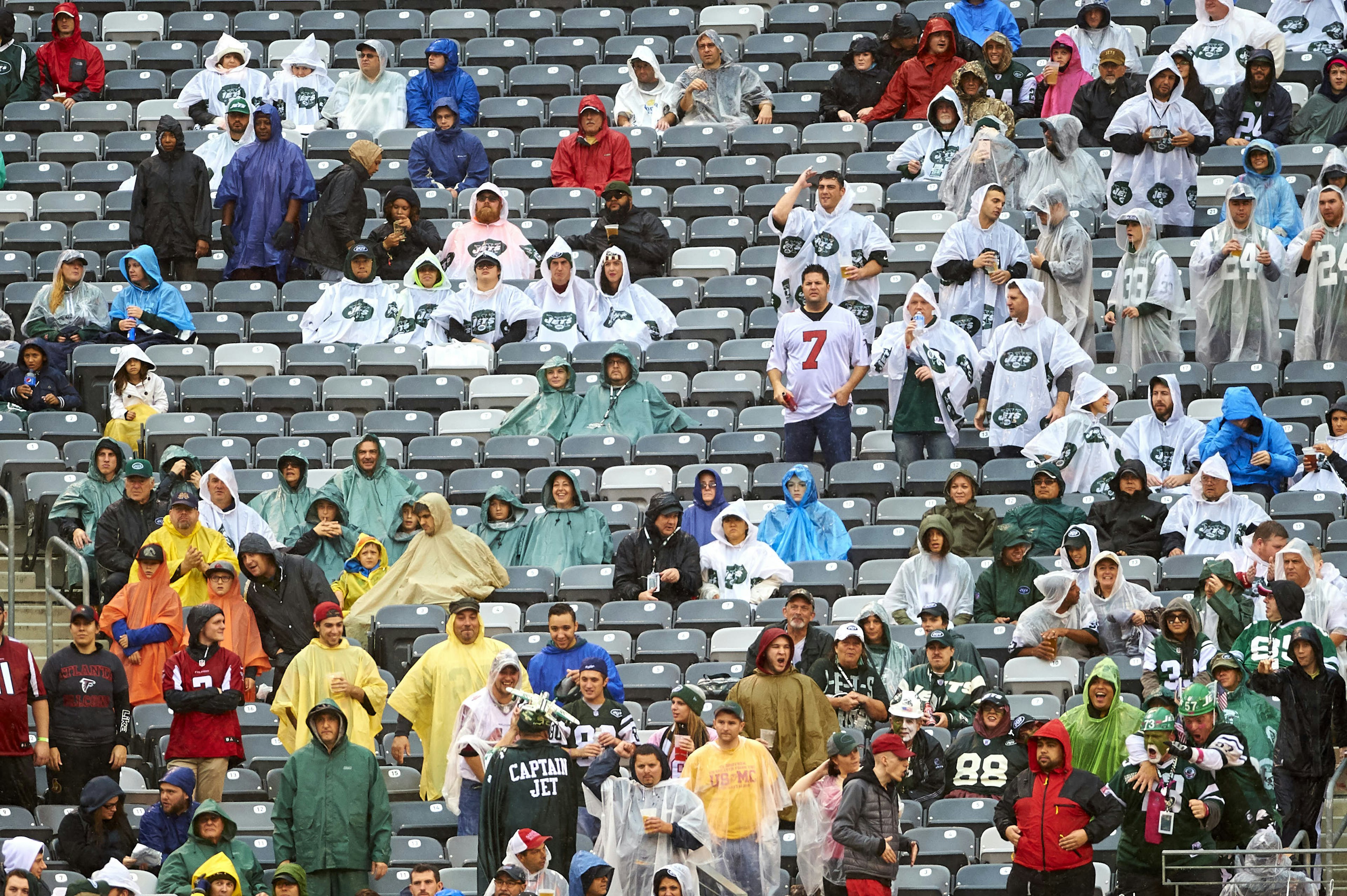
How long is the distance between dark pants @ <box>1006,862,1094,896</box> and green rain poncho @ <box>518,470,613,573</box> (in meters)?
3.90

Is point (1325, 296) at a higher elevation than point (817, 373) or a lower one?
higher

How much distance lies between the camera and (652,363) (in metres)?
15.6

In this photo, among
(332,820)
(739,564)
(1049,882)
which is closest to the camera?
(1049,882)

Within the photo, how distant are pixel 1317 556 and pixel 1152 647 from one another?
1.07 m

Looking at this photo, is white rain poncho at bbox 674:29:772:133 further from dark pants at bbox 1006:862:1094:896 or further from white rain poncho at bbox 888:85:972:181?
dark pants at bbox 1006:862:1094:896

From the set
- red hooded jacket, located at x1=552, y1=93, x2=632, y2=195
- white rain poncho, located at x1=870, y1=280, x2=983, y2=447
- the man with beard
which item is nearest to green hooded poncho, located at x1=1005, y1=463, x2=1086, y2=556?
white rain poncho, located at x1=870, y1=280, x2=983, y2=447

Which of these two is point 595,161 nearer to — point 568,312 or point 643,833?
point 568,312

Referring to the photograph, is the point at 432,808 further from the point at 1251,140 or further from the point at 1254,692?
the point at 1251,140

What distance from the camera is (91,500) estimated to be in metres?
14.0

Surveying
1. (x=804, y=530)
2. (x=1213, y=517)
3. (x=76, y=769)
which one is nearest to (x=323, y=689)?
(x=76, y=769)

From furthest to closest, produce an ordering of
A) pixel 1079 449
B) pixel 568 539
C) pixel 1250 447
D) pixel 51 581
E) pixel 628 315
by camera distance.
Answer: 1. pixel 628 315
2. pixel 1079 449
3. pixel 1250 447
4. pixel 568 539
5. pixel 51 581

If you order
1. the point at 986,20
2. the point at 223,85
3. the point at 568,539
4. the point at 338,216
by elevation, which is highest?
the point at 986,20

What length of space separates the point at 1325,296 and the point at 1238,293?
0.53m

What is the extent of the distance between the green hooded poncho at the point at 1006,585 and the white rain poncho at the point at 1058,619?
27cm
